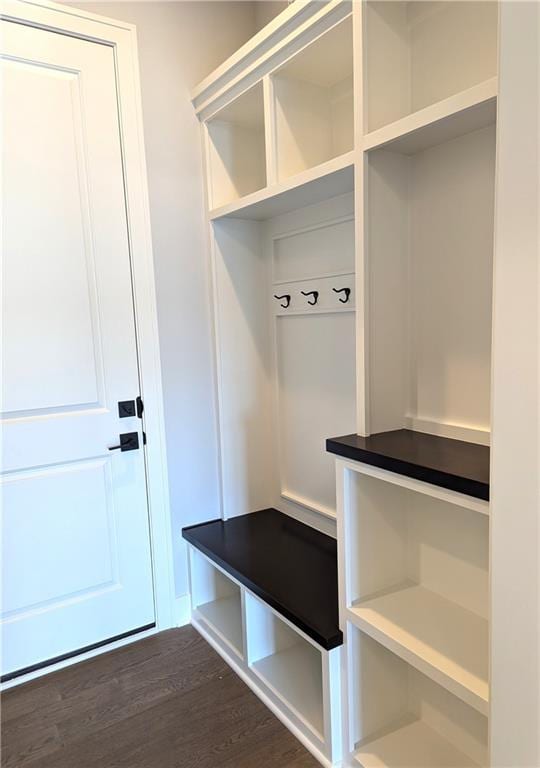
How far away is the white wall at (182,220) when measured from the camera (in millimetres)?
2033

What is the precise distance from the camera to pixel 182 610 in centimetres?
227

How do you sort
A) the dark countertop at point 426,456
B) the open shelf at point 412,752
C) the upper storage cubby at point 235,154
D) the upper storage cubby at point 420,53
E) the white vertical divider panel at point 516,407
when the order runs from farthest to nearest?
the upper storage cubby at point 235,154 → the open shelf at point 412,752 → the upper storage cubby at point 420,53 → the dark countertop at point 426,456 → the white vertical divider panel at point 516,407

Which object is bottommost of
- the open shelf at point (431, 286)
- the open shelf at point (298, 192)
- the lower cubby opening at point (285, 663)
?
the lower cubby opening at point (285, 663)

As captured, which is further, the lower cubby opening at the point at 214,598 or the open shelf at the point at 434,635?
the lower cubby opening at the point at 214,598

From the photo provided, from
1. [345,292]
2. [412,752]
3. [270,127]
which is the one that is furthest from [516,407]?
[270,127]

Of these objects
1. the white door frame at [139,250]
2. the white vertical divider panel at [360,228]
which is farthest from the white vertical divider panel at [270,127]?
the white door frame at [139,250]

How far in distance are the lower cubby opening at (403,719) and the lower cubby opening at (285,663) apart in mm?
191

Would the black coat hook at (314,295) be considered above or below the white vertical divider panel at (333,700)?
above

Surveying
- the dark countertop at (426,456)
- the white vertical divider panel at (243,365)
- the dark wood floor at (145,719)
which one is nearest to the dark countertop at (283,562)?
the white vertical divider panel at (243,365)

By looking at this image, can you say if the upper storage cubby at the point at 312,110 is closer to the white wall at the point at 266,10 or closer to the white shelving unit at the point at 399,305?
the white shelving unit at the point at 399,305

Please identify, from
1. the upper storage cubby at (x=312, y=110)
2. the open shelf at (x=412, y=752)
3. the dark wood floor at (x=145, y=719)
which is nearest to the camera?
the open shelf at (x=412, y=752)

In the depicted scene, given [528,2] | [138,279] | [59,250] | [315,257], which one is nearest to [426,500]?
[315,257]

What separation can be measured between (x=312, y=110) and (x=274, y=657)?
2051mm

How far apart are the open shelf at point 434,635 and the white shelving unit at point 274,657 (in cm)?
20
